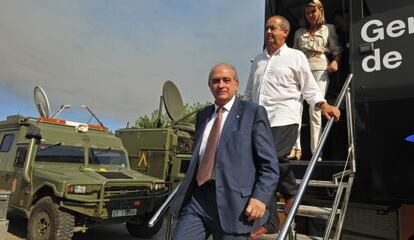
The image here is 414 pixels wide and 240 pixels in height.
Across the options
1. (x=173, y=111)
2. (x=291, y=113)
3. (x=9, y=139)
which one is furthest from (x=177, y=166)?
(x=291, y=113)

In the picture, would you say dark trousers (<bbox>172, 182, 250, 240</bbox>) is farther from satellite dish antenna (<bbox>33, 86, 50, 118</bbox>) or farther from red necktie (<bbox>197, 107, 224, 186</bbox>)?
satellite dish antenna (<bbox>33, 86, 50, 118</bbox>)

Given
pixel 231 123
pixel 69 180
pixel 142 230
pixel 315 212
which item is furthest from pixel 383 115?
pixel 142 230

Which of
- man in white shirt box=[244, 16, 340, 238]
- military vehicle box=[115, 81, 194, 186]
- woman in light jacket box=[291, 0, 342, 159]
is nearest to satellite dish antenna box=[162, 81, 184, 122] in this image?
military vehicle box=[115, 81, 194, 186]

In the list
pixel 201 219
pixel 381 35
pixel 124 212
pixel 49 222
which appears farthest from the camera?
pixel 124 212

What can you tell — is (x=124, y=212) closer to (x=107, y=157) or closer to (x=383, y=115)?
(x=107, y=157)

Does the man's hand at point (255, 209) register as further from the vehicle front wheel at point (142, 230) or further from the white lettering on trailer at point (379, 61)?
the vehicle front wheel at point (142, 230)

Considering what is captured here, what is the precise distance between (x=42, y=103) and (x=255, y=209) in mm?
8910

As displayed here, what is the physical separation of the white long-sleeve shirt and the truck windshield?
19.8 feet

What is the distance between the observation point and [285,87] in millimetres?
3277

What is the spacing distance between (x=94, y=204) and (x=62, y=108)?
194 inches

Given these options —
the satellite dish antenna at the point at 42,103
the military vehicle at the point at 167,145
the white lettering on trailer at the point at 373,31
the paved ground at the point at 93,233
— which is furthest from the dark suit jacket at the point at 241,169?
the military vehicle at the point at 167,145

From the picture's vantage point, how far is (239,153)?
7.93 ft

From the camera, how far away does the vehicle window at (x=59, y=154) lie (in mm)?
8016

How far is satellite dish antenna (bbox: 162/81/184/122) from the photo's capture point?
39.0 feet
